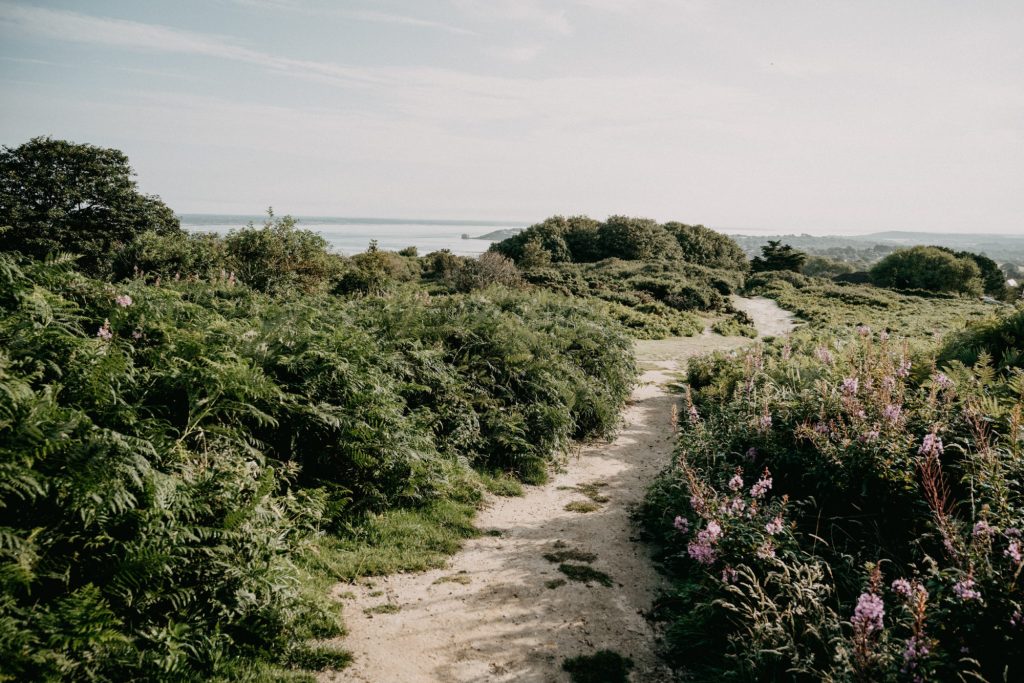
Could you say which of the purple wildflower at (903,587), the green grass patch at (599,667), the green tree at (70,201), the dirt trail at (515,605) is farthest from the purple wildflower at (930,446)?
the green tree at (70,201)

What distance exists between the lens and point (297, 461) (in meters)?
5.53

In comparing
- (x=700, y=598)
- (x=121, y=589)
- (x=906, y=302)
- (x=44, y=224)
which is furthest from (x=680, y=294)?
(x=44, y=224)

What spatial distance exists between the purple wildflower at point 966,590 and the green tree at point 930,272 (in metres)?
63.8

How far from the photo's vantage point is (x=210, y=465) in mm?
4289

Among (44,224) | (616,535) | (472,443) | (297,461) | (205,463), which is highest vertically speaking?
(44,224)

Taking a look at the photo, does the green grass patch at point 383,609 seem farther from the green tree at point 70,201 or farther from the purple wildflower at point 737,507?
the green tree at point 70,201

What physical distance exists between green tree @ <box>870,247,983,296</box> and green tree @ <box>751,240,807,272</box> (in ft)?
30.7

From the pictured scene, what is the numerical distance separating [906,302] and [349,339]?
4573 centimetres

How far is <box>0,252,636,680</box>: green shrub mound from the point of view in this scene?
2951mm

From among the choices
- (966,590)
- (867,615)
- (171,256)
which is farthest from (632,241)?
(867,615)

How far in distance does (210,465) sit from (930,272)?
71.3 meters

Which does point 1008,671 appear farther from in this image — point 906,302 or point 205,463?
point 906,302

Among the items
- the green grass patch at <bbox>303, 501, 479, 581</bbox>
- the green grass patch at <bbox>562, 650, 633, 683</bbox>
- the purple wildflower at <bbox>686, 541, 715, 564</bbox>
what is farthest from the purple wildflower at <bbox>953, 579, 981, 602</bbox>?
the green grass patch at <bbox>303, 501, 479, 581</bbox>

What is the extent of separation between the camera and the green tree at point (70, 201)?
102 feet
